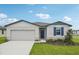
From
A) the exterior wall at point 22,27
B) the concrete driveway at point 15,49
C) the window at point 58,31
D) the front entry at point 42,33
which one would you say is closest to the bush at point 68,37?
the window at point 58,31

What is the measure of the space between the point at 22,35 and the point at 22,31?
0.46 meters

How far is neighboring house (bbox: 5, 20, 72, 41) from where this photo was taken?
22172mm

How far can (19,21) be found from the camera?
23141mm

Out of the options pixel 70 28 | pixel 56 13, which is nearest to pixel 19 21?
pixel 56 13

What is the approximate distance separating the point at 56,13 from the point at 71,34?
9.38 ft

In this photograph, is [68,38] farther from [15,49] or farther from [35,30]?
[15,49]

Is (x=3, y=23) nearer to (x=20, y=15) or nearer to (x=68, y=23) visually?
(x=20, y=15)

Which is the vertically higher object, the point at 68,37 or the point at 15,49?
the point at 68,37

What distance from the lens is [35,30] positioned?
922 inches

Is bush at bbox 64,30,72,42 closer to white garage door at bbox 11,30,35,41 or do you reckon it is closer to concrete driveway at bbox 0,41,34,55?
white garage door at bbox 11,30,35,41

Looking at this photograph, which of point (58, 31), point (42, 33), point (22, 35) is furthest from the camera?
point (42, 33)

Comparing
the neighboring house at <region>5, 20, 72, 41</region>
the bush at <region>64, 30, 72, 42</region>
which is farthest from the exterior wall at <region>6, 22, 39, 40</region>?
the bush at <region>64, 30, 72, 42</region>

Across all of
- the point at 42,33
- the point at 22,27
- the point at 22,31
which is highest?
the point at 22,27

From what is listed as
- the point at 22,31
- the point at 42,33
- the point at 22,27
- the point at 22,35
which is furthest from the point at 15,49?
the point at 42,33
